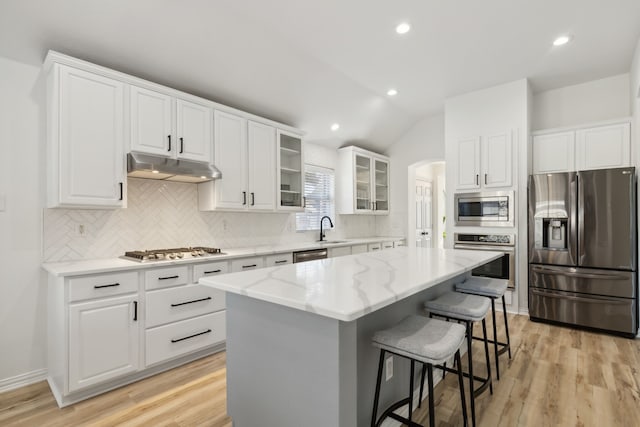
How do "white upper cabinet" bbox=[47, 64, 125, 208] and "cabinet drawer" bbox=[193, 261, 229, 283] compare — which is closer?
"white upper cabinet" bbox=[47, 64, 125, 208]

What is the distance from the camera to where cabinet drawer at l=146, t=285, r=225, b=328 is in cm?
254

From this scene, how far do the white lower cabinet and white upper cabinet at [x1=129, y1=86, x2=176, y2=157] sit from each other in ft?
4.10

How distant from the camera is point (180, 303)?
270cm

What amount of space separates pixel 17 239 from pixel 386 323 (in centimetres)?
273

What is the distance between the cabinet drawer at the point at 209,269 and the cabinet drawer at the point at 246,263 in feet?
0.26

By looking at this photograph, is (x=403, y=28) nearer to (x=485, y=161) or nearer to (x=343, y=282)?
(x=485, y=161)

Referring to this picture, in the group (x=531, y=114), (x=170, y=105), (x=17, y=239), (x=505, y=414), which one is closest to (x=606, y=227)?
(x=531, y=114)

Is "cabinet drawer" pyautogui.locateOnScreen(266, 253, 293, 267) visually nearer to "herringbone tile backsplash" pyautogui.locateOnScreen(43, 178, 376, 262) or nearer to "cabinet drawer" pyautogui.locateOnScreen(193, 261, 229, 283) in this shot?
"cabinet drawer" pyautogui.locateOnScreen(193, 261, 229, 283)

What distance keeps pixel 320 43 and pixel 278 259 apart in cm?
227

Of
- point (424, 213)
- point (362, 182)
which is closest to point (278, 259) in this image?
point (362, 182)

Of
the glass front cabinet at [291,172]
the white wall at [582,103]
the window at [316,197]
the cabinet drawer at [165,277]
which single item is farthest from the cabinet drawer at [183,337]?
the white wall at [582,103]

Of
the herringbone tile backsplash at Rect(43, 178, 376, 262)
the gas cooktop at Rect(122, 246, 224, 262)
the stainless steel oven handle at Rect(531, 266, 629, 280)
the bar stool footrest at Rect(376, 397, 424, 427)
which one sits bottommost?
the bar stool footrest at Rect(376, 397, 424, 427)

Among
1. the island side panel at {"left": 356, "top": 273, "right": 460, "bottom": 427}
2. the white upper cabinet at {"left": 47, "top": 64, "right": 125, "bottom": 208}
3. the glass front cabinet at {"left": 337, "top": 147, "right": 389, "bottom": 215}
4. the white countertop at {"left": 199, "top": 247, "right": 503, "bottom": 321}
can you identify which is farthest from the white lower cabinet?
the glass front cabinet at {"left": 337, "top": 147, "right": 389, "bottom": 215}

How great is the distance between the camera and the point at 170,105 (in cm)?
292
